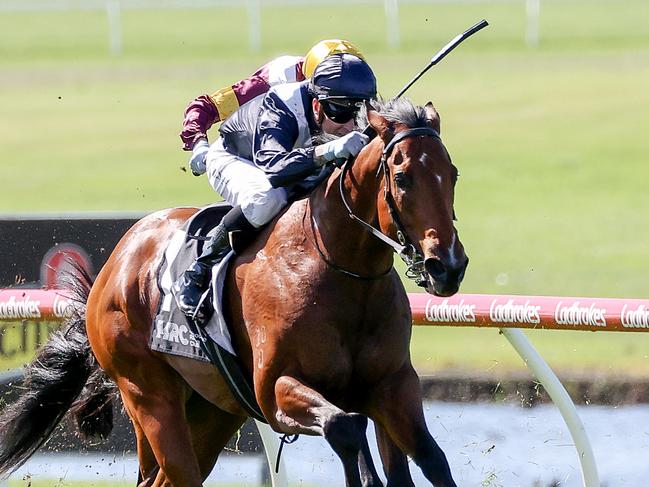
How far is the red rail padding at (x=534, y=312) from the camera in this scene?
4867 mm

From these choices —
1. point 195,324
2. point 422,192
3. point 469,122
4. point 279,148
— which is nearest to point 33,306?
point 195,324

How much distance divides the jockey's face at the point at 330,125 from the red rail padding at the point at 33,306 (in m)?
1.77

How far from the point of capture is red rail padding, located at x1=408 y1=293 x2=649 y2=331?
4.87 meters

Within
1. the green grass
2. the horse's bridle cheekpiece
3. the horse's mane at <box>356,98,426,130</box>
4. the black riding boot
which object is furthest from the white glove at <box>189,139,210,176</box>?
the green grass

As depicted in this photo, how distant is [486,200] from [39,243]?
1133 cm

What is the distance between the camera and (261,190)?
446 centimetres

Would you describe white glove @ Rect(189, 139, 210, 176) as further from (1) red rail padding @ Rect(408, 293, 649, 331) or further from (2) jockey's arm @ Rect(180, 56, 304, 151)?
(1) red rail padding @ Rect(408, 293, 649, 331)

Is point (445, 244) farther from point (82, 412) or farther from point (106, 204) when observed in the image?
point (106, 204)

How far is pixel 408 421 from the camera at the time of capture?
4.07 m

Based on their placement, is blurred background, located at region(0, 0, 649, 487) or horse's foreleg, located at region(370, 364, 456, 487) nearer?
horse's foreleg, located at region(370, 364, 456, 487)

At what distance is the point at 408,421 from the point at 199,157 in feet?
4.78

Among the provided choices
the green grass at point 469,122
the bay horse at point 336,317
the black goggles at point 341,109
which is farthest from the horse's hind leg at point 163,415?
the green grass at point 469,122

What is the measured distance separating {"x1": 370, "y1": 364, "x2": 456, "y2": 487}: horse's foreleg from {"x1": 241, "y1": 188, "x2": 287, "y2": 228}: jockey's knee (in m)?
0.68

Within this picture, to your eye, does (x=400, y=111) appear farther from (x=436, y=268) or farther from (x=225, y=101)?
(x=225, y=101)
